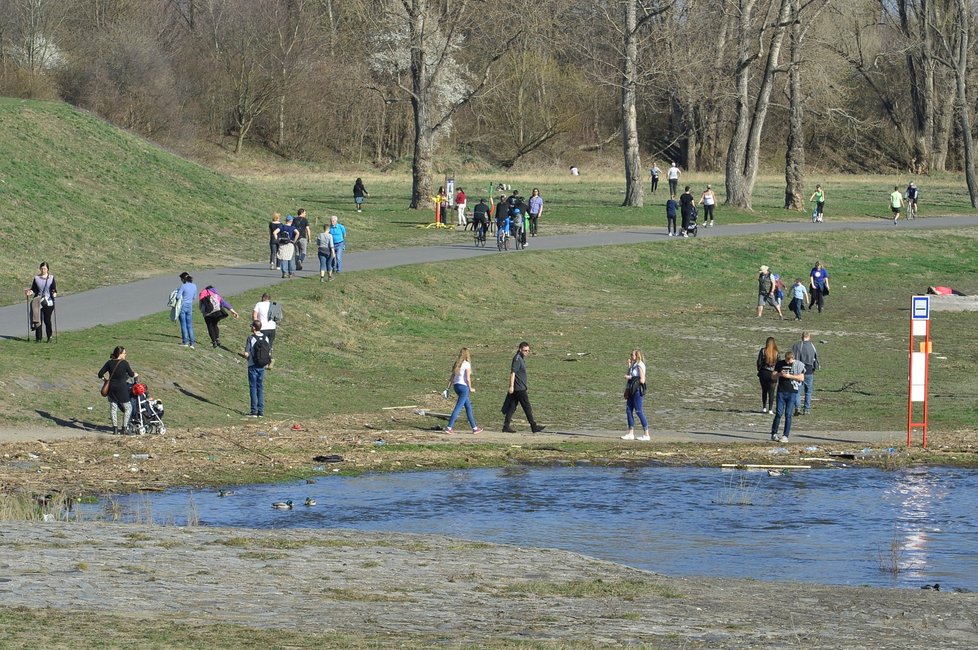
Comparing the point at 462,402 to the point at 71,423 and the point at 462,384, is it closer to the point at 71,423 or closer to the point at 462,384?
the point at 462,384

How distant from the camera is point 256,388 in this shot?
24.9 metres

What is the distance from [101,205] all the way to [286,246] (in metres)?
12.8

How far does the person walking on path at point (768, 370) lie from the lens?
25781 mm

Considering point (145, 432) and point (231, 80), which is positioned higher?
point (231, 80)

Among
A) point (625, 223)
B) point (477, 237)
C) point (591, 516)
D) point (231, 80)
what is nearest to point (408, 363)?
point (591, 516)

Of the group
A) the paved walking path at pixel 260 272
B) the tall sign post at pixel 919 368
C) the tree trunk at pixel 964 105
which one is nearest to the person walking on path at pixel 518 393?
the tall sign post at pixel 919 368

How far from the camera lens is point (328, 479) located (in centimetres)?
2052

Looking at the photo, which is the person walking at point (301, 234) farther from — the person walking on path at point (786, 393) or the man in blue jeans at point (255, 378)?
the person walking on path at point (786, 393)

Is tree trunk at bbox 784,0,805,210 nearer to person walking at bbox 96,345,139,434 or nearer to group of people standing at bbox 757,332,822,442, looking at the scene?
group of people standing at bbox 757,332,822,442

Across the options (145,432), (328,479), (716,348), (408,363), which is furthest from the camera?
(716,348)

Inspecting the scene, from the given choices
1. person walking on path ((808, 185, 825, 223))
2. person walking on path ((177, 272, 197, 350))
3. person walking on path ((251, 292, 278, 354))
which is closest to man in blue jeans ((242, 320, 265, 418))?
person walking on path ((251, 292, 278, 354))

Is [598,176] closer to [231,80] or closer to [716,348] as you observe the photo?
[231,80]

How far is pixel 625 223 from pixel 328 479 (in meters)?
38.3

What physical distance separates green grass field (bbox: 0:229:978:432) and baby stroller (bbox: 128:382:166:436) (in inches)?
48.6
